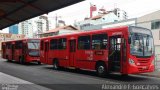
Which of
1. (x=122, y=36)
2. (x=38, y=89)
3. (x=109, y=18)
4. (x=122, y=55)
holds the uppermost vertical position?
(x=109, y=18)

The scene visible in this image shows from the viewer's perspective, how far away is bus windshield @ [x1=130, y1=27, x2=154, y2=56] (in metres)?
16.6

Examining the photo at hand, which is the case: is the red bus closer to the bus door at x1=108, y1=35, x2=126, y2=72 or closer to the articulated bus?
the articulated bus

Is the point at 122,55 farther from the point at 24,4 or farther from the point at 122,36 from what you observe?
the point at 24,4

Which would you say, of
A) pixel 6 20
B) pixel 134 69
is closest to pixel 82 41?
pixel 134 69

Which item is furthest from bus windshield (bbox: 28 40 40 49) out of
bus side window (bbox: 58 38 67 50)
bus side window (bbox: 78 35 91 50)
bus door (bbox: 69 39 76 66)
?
bus side window (bbox: 78 35 91 50)

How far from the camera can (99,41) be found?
61.1 feet

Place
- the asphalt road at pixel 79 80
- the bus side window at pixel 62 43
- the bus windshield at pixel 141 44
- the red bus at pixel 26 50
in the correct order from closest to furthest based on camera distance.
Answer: the asphalt road at pixel 79 80, the bus windshield at pixel 141 44, the bus side window at pixel 62 43, the red bus at pixel 26 50

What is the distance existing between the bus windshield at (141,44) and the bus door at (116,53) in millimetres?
589

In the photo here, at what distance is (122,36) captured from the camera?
658 inches

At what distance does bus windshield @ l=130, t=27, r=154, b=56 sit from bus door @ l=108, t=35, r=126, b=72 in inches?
23.2

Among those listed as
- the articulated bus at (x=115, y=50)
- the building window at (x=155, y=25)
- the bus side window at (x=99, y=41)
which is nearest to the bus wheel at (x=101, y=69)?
the articulated bus at (x=115, y=50)

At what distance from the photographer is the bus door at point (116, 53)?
16.6m

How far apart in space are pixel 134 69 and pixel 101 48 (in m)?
2.81

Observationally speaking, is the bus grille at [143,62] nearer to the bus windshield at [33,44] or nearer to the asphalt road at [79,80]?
the asphalt road at [79,80]
